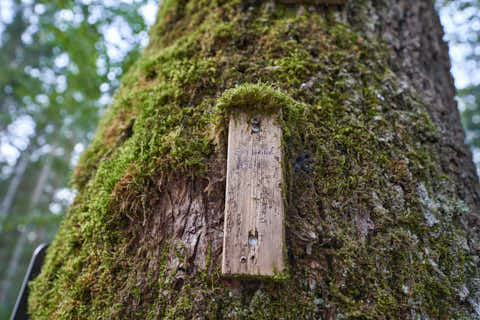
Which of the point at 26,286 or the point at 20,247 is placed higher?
the point at 20,247

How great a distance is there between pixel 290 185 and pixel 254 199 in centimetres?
24

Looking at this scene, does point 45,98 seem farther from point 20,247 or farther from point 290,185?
point 290,185

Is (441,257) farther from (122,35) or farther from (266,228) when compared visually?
(122,35)

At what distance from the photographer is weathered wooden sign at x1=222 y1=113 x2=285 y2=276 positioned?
107 centimetres

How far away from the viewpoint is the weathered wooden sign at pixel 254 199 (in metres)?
1.07

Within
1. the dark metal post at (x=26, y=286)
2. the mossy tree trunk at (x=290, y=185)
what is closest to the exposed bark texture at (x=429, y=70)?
the mossy tree trunk at (x=290, y=185)

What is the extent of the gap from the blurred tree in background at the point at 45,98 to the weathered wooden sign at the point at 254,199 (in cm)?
327

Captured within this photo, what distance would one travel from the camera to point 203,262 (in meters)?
1.20

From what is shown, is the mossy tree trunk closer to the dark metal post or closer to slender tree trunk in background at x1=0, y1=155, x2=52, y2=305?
the dark metal post

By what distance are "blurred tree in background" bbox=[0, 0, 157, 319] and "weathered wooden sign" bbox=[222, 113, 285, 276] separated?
10.7 feet

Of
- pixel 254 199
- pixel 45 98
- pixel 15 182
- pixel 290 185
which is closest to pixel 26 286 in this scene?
pixel 254 199

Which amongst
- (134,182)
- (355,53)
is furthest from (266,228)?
(355,53)

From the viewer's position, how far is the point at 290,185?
1309 mm

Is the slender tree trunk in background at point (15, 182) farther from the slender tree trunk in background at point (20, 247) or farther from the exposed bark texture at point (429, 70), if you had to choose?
the exposed bark texture at point (429, 70)
